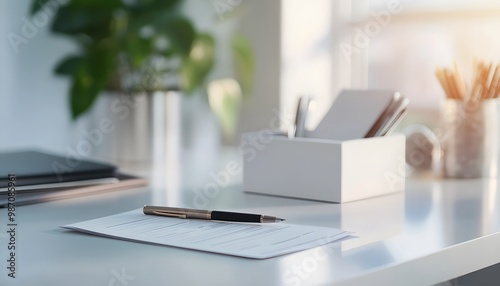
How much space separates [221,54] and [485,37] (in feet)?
3.05

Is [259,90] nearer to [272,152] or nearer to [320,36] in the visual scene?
[320,36]

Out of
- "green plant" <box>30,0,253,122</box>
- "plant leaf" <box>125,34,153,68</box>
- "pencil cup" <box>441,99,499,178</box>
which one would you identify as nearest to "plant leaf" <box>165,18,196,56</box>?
"green plant" <box>30,0,253,122</box>

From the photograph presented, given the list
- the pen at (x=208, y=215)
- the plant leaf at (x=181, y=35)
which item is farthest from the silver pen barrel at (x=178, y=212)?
the plant leaf at (x=181, y=35)

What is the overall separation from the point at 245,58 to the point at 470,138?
3.69 ft

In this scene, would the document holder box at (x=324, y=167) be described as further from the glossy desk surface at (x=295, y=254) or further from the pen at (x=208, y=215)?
the pen at (x=208, y=215)

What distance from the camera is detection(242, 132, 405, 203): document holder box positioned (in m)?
1.20

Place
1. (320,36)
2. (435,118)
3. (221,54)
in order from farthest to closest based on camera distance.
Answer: (221,54), (320,36), (435,118)

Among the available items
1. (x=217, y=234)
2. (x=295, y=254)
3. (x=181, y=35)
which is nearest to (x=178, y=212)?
(x=217, y=234)

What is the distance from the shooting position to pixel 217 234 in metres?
0.92

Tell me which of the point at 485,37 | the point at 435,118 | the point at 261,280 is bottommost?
the point at 261,280

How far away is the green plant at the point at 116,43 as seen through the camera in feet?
7.82

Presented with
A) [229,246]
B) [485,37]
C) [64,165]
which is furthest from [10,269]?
[485,37]

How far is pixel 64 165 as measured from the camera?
1306 mm

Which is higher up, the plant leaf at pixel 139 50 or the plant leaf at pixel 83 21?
the plant leaf at pixel 83 21
